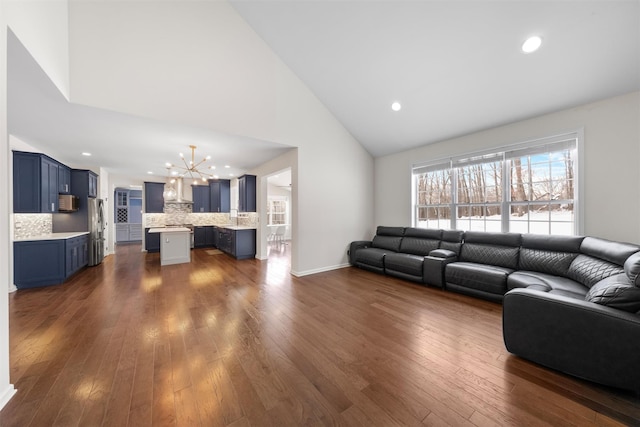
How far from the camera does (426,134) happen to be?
4.48 m

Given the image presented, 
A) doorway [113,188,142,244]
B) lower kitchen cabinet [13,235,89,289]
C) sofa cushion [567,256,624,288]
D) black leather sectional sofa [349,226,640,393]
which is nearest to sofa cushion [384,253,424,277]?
black leather sectional sofa [349,226,640,393]

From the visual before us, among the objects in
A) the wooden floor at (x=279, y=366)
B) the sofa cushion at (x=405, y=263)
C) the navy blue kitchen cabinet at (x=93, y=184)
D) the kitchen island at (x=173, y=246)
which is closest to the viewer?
the wooden floor at (x=279, y=366)

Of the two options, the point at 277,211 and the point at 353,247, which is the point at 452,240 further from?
the point at 277,211

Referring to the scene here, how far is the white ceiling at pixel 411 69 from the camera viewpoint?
243 centimetres

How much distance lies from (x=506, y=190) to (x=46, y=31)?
6233 millimetres

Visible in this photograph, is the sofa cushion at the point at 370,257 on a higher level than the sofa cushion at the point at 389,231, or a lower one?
lower

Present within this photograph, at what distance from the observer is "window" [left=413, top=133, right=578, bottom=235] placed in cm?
334

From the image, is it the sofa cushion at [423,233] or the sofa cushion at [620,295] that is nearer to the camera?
the sofa cushion at [620,295]

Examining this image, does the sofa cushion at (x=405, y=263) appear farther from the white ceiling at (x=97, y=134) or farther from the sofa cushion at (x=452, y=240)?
the white ceiling at (x=97, y=134)

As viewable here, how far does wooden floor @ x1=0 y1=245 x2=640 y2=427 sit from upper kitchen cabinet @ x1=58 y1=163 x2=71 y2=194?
247 centimetres

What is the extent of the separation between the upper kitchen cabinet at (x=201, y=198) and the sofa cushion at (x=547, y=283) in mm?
8578

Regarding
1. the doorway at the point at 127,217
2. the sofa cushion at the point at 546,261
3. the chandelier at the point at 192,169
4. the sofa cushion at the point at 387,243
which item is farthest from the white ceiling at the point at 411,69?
the doorway at the point at 127,217

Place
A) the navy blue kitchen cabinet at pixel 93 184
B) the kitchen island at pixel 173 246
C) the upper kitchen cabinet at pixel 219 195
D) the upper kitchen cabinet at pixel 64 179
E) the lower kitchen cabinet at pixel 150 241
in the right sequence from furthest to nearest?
the upper kitchen cabinet at pixel 219 195 → the lower kitchen cabinet at pixel 150 241 → the kitchen island at pixel 173 246 → the navy blue kitchen cabinet at pixel 93 184 → the upper kitchen cabinet at pixel 64 179

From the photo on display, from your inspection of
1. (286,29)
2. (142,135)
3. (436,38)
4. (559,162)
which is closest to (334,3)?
(286,29)
